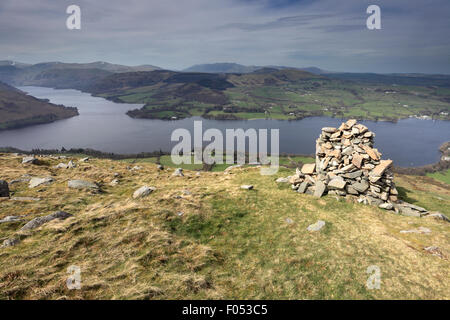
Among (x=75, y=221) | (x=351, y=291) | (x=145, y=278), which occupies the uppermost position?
(x=75, y=221)

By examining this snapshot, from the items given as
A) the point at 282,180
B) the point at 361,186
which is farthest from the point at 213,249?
the point at 361,186

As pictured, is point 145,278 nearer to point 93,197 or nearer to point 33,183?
point 93,197

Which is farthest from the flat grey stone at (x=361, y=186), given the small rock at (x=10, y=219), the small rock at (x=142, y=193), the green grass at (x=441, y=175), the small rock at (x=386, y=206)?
the green grass at (x=441, y=175)

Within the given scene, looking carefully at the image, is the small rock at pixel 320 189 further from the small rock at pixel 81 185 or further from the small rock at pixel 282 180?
the small rock at pixel 81 185

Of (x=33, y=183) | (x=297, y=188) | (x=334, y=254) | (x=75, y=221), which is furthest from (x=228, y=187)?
(x=33, y=183)

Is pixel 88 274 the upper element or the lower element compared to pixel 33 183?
lower

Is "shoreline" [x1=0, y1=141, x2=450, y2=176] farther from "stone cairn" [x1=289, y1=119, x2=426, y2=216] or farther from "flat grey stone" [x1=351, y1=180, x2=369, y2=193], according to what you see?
"flat grey stone" [x1=351, y1=180, x2=369, y2=193]
